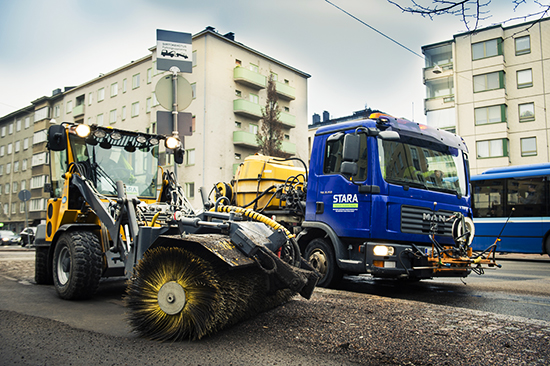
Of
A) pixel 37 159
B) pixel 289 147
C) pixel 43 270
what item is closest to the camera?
pixel 43 270

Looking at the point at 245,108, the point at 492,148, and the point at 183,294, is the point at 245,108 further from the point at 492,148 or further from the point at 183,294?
the point at 183,294

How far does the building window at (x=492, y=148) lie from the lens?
3506 centimetres

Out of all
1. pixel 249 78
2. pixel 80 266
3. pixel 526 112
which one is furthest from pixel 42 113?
pixel 80 266

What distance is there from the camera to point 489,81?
36.2m

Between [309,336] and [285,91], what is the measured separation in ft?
138

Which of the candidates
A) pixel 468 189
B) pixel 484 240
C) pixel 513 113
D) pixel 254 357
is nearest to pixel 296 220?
pixel 468 189

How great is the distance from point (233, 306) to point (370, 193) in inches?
137

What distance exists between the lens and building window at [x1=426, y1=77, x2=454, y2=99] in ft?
126

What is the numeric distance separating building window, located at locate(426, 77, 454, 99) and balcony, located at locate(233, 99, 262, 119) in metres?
15.6

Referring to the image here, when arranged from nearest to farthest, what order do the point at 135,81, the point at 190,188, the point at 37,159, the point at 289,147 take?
the point at 190,188
the point at 289,147
the point at 135,81
the point at 37,159

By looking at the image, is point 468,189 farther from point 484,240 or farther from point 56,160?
point 484,240

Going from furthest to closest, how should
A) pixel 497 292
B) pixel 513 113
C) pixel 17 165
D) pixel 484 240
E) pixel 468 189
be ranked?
pixel 17 165, pixel 513 113, pixel 484 240, pixel 468 189, pixel 497 292

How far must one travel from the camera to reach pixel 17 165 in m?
61.8

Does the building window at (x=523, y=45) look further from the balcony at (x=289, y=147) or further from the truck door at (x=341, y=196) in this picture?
the truck door at (x=341, y=196)
